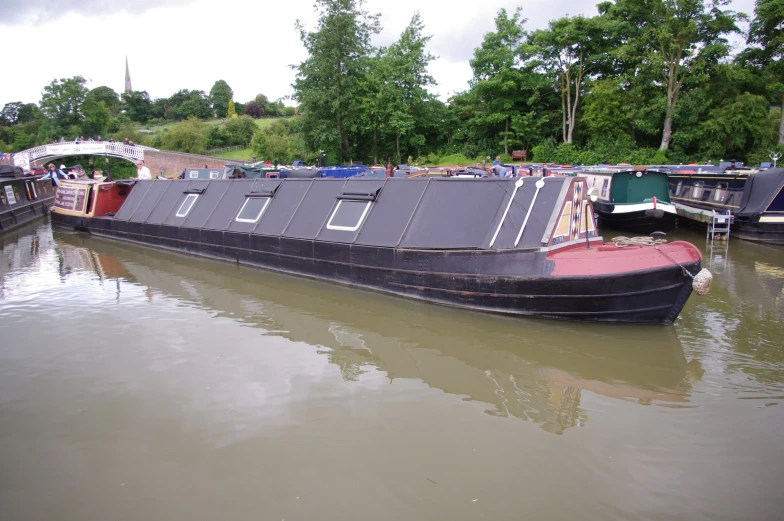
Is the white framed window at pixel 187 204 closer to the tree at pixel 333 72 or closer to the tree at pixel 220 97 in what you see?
the tree at pixel 333 72

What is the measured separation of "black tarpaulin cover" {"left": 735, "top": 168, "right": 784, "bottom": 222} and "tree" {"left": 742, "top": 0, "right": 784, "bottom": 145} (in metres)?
12.5

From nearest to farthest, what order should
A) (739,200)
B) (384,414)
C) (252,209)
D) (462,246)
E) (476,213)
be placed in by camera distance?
(384,414)
(462,246)
(476,213)
(252,209)
(739,200)

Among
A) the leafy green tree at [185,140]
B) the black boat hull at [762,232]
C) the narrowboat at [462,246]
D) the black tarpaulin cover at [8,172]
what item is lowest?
the black boat hull at [762,232]

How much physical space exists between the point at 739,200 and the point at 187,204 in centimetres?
1501

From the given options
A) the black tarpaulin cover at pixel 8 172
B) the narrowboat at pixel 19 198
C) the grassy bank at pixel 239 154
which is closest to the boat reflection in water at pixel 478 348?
the narrowboat at pixel 19 198

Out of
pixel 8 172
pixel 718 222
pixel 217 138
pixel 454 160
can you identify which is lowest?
pixel 718 222

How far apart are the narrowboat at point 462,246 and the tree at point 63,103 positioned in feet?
141

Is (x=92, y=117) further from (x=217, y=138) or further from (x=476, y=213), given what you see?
(x=476, y=213)

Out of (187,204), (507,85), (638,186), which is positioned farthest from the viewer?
(507,85)

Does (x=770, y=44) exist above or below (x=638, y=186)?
above

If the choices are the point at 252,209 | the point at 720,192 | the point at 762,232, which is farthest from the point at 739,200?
the point at 252,209

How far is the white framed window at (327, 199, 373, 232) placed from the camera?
27.9ft

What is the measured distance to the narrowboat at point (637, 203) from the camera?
46.2 ft

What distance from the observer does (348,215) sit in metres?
8.73
